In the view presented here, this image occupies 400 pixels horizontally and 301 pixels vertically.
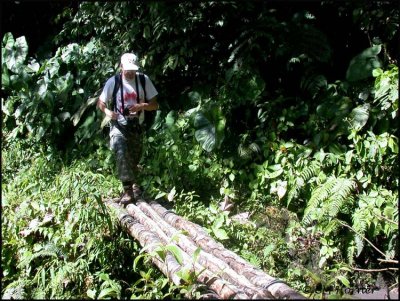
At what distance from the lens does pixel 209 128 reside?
639cm

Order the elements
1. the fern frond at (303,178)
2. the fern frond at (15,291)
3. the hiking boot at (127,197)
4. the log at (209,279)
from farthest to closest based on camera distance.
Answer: the hiking boot at (127,197) → the fern frond at (303,178) → the fern frond at (15,291) → the log at (209,279)

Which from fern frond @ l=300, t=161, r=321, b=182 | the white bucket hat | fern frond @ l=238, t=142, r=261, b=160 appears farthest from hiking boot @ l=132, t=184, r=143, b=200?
fern frond @ l=300, t=161, r=321, b=182

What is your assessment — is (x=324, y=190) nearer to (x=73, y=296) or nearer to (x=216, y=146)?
(x=216, y=146)

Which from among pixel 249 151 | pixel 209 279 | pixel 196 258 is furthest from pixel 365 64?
pixel 209 279

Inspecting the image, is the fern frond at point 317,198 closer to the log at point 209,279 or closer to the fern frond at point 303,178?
the fern frond at point 303,178

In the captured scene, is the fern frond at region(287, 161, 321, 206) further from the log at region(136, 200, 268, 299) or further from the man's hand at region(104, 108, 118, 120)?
the man's hand at region(104, 108, 118, 120)

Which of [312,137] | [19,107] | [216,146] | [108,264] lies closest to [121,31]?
[19,107]

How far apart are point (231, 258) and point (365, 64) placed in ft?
9.93

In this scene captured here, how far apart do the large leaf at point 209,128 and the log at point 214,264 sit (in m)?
1.30

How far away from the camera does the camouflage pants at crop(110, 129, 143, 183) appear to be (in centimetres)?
573

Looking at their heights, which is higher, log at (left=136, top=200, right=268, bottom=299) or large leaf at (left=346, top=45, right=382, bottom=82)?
large leaf at (left=346, top=45, right=382, bottom=82)

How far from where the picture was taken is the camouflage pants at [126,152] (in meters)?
5.73

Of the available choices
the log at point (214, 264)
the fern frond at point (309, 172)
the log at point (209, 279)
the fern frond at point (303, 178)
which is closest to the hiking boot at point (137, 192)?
the log at point (214, 264)

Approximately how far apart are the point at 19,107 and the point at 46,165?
4.06ft
